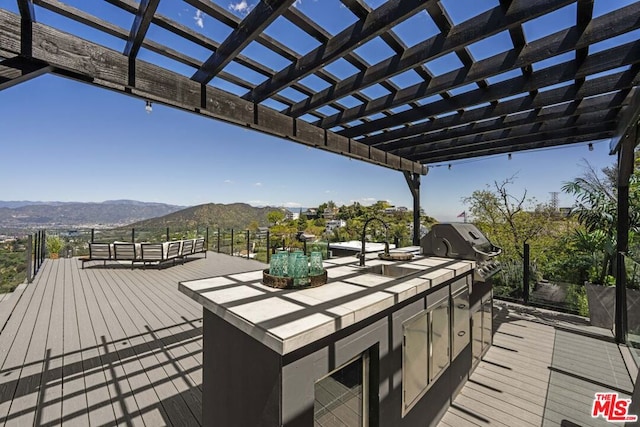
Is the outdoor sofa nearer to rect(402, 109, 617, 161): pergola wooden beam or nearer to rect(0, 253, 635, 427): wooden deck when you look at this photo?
rect(0, 253, 635, 427): wooden deck

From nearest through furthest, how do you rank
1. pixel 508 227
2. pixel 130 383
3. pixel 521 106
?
pixel 130 383
pixel 521 106
pixel 508 227

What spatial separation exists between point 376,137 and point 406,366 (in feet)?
10.2

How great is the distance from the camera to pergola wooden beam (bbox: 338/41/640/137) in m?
1.92

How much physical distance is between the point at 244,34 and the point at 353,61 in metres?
0.90

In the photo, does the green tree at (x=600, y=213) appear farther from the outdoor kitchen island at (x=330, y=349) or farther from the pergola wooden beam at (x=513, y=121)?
the outdoor kitchen island at (x=330, y=349)

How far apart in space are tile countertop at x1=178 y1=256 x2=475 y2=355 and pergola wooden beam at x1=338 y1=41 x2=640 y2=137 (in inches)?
67.1

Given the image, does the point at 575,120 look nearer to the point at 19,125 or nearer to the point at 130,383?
the point at 130,383

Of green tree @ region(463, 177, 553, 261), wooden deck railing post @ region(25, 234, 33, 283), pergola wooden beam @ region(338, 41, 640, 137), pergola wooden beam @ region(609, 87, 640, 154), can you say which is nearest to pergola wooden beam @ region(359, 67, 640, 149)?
pergola wooden beam @ region(609, 87, 640, 154)

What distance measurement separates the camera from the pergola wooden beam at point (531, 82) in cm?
192

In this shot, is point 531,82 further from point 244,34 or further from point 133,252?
point 133,252

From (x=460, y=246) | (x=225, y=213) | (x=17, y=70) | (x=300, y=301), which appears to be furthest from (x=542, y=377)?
(x=225, y=213)

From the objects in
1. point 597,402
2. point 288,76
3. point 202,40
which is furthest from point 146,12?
point 597,402

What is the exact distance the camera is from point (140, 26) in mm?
1569

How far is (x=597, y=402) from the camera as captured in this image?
8.02ft
